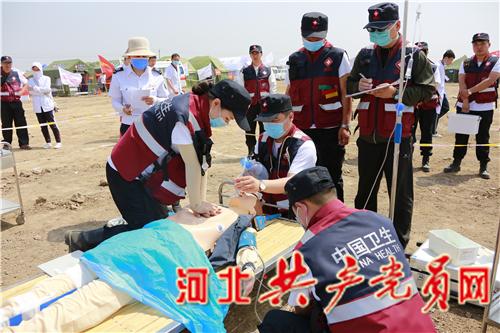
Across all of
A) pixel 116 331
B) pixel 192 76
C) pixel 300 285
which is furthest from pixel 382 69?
pixel 192 76

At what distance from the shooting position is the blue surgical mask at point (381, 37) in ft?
11.3

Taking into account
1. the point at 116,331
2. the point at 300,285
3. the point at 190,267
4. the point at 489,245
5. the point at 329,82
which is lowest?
the point at 489,245

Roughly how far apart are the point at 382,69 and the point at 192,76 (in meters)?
29.9

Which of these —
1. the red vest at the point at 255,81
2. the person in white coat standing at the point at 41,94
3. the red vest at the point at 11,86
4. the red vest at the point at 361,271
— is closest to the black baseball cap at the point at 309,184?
the red vest at the point at 361,271

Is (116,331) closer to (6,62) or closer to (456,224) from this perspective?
(456,224)

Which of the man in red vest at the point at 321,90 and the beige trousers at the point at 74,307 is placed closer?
the beige trousers at the point at 74,307

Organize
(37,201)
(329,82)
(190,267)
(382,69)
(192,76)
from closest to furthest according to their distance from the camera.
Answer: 1. (190,267)
2. (382,69)
3. (329,82)
4. (37,201)
5. (192,76)

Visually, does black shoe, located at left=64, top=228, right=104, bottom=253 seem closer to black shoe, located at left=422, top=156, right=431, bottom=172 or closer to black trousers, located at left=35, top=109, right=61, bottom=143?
black shoe, located at left=422, top=156, right=431, bottom=172

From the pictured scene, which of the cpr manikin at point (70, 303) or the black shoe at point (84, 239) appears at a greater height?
the cpr manikin at point (70, 303)

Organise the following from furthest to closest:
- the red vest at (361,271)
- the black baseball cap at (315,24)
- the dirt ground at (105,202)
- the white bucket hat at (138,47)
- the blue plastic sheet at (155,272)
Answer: the white bucket hat at (138,47) → the black baseball cap at (315,24) → the dirt ground at (105,202) → the blue plastic sheet at (155,272) → the red vest at (361,271)

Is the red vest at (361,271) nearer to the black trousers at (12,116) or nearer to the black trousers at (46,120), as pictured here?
the black trousers at (46,120)

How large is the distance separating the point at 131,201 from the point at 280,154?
1323 millimetres

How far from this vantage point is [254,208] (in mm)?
3682

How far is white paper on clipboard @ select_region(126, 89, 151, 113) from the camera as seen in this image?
495 centimetres
